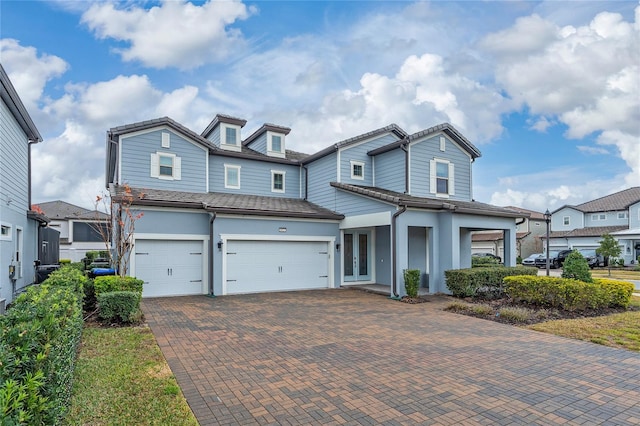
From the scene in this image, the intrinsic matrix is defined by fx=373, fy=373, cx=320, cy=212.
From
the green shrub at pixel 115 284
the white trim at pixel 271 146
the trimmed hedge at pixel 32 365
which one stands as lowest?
the green shrub at pixel 115 284

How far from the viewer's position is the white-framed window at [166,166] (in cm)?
1563

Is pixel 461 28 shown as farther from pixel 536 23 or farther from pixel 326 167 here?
pixel 326 167

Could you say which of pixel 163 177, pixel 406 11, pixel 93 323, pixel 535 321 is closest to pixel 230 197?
pixel 163 177

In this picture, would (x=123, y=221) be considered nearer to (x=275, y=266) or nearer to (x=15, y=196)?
(x=15, y=196)

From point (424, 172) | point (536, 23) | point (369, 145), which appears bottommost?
point (424, 172)

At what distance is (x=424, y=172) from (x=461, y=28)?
5762 millimetres

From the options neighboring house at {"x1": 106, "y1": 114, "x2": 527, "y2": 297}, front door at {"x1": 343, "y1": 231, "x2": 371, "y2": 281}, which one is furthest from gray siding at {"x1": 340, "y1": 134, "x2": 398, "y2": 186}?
front door at {"x1": 343, "y1": 231, "x2": 371, "y2": 281}

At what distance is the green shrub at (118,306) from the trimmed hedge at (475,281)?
10.3m

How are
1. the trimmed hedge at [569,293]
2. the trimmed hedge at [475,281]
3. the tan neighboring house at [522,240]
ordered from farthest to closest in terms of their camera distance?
the tan neighboring house at [522,240] < the trimmed hedge at [475,281] < the trimmed hedge at [569,293]

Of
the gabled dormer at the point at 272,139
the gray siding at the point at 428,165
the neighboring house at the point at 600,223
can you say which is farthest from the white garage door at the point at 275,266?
the neighboring house at the point at 600,223

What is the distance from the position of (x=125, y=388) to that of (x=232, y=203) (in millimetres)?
10547

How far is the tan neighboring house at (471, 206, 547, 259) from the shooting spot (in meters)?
38.0

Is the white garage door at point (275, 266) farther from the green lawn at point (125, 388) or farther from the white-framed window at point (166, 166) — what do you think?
the green lawn at point (125, 388)

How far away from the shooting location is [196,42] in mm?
13625
